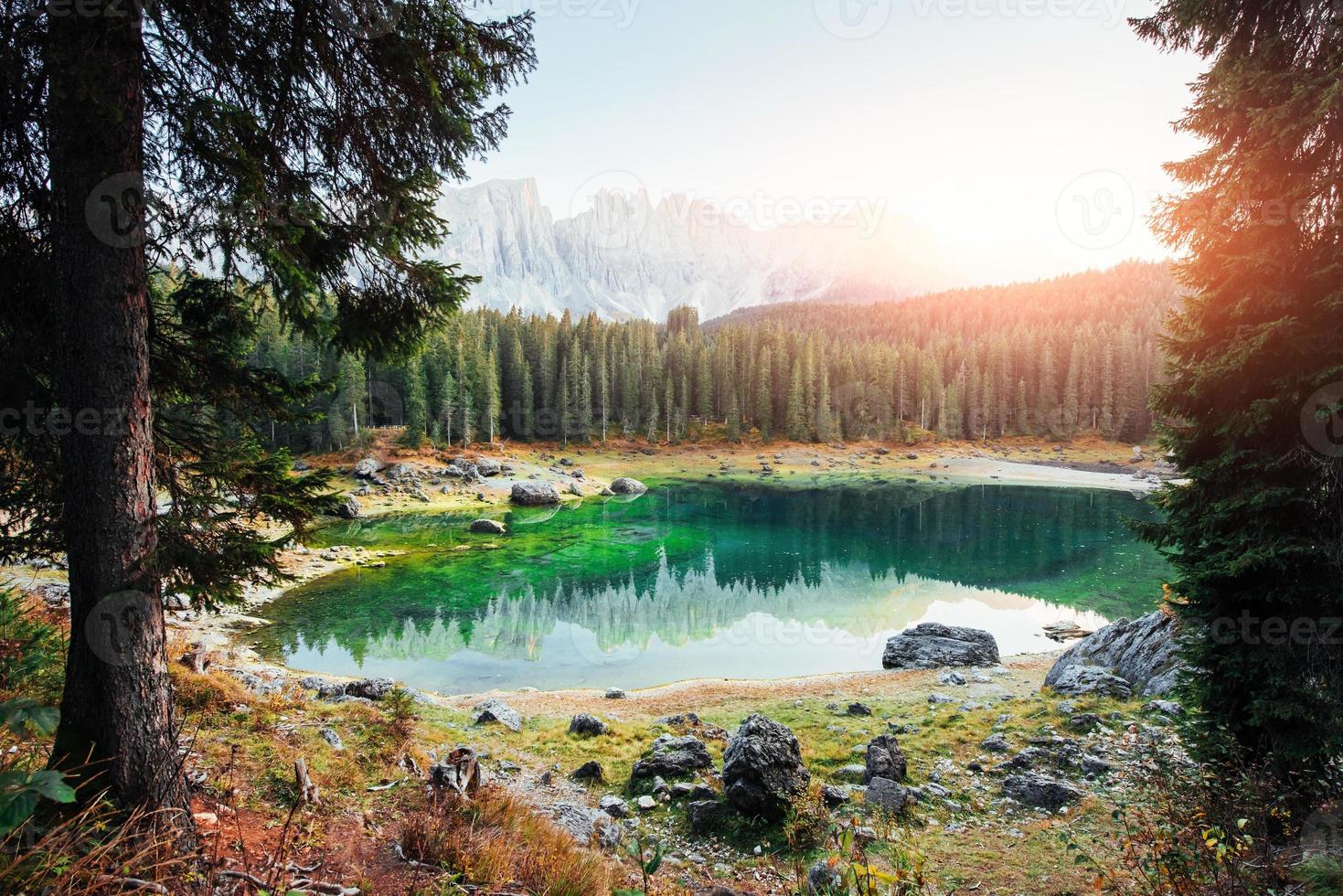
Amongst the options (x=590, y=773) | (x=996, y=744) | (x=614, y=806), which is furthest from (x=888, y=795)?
(x=590, y=773)

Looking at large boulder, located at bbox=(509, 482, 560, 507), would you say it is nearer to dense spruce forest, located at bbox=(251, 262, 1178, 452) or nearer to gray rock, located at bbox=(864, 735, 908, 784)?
dense spruce forest, located at bbox=(251, 262, 1178, 452)

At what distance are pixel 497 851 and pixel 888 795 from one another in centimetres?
626

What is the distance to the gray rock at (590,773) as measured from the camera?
32.8 ft

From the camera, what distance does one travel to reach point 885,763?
387 inches

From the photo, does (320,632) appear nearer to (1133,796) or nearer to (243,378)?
(243,378)

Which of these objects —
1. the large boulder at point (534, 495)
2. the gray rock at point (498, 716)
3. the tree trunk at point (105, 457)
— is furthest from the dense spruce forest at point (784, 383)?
the tree trunk at point (105, 457)

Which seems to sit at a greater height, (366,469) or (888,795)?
(366,469)

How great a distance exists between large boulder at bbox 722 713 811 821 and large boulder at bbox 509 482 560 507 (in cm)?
4318

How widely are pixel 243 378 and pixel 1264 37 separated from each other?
11.1 m

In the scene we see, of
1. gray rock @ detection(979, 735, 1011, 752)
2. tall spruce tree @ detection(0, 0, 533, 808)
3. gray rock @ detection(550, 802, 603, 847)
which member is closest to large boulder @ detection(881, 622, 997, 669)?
gray rock @ detection(979, 735, 1011, 752)

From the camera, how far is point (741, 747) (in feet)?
29.1

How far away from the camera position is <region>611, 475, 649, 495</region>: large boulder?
188 ft

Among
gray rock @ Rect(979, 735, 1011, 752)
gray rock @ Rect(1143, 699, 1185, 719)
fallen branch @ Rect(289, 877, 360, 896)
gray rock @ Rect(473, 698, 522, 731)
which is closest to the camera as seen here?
fallen branch @ Rect(289, 877, 360, 896)

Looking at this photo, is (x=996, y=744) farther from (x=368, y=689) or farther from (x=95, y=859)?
(x=368, y=689)
